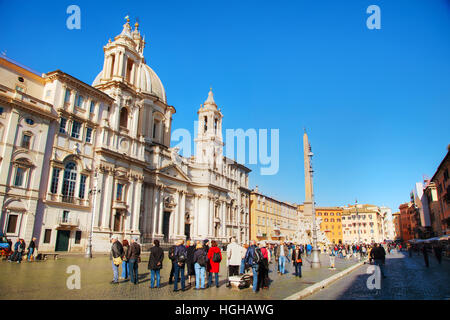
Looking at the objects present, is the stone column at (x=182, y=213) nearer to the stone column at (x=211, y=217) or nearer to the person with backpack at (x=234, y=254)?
the stone column at (x=211, y=217)

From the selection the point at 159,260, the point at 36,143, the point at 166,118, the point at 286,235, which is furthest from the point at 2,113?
the point at 286,235

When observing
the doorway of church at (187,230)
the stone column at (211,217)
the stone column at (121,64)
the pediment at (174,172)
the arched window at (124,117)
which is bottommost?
the doorway of church at (187,230)

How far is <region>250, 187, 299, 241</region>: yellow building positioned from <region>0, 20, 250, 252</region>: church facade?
1262 cm

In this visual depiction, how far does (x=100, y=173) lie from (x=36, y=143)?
6.63 m

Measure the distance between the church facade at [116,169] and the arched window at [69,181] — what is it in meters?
0.09

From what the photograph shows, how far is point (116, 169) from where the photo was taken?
3331 cm

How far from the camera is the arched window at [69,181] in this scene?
92.9 ft

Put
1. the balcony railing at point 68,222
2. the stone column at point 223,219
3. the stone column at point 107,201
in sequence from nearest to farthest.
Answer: the balcony railing at point 68,222 < the stone column at point 107,201 < the stone column at point 223,219

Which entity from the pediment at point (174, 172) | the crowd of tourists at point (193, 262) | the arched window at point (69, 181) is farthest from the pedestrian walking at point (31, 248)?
the pediment at point (174, 172)

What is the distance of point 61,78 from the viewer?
29.3 m

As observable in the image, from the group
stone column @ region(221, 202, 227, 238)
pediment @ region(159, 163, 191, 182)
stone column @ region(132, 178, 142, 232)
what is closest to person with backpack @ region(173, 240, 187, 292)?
stone column @ region(132, 178, 142, 232)

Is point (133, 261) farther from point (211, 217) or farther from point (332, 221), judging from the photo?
point (332, 221)

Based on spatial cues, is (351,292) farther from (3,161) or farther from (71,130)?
(71,130)
